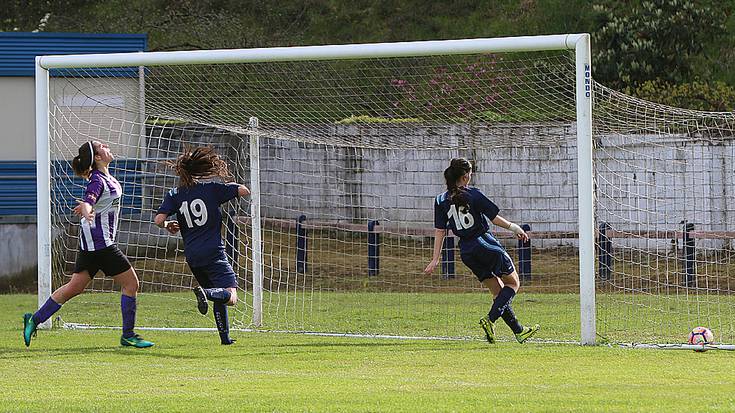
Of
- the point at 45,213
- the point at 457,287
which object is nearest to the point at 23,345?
the point at 45,213

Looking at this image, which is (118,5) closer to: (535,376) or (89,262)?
(89,262)

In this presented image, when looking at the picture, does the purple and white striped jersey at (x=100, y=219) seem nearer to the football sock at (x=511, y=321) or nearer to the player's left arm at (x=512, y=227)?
the player's left arm at (x=512, y=227)

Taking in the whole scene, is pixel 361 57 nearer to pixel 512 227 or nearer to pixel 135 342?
pixel 512 227

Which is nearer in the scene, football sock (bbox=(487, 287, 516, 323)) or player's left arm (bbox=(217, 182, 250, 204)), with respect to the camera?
player's left arm (bbox=(217, 182, 250, 204))

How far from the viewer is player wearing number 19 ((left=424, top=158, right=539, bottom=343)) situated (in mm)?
11211

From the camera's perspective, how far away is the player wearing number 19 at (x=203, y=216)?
1109cm

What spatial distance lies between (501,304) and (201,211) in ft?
9.41

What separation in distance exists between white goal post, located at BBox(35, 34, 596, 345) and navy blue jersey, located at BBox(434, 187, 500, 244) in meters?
0.85

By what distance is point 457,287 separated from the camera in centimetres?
1919

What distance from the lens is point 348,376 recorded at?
9.14 m

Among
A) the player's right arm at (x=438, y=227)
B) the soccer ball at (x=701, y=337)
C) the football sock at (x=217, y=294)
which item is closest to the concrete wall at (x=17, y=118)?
the football sock at (x=217, y=294)

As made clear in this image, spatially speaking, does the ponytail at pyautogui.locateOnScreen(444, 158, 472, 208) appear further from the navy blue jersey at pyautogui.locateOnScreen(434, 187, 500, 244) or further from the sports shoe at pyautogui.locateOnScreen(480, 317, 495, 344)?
the sports shoe at pyautogui.locateOnScreen(480, 317, 495, 344)

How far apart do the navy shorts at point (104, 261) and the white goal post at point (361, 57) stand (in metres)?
1.82

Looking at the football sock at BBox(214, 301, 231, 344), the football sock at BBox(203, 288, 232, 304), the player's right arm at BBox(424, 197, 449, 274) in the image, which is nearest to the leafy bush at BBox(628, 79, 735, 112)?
the player's right arm at BBox(424, 197, 449, 274)
